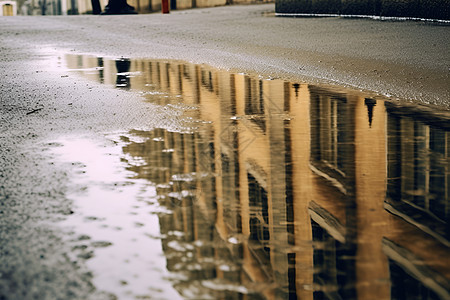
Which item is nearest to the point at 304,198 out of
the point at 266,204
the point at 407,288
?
the point at 266,204

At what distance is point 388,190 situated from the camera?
9.07 feet

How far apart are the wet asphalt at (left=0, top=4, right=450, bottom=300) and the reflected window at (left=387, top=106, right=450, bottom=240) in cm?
105

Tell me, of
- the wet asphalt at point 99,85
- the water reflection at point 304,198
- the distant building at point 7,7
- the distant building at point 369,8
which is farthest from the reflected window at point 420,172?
the distant building at point 7,7

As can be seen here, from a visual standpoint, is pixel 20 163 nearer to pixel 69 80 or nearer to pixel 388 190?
pixel 388 190

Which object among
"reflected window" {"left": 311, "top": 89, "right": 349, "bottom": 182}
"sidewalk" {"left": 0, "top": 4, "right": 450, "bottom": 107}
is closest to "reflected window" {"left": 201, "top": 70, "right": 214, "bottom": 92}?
"sidewalk" {"left": 0, "top": 4, "right": 450, "bottom": 107}

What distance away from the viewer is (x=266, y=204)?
2547 millimetres

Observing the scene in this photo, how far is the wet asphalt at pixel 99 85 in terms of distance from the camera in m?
2.17

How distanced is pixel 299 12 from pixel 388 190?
14175mm

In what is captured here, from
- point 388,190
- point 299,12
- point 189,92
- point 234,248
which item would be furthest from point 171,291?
point 299,12

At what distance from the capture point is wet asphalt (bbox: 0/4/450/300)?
217 centimetres

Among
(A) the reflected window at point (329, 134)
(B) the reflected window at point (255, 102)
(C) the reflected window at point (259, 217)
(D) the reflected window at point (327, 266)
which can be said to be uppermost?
(B) the reflected window at point (255, 102)

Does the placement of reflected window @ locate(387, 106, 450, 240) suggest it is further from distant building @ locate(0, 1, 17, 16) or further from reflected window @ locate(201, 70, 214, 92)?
distant building @ locate(0, 1, 17, 16)

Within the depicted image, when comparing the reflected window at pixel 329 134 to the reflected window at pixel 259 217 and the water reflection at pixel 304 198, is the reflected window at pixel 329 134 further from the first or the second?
the reflected window at pixel 259 217

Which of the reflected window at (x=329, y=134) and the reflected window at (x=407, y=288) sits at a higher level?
the reflected window at (x=329, y=134)
